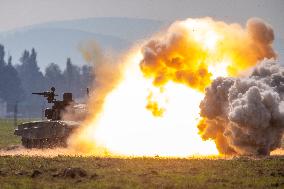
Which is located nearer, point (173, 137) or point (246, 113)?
point (246, 113)

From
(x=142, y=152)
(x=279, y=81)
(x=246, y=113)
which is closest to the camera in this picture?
(x=246, y=113)

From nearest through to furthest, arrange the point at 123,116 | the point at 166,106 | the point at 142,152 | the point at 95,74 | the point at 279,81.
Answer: the point at 279,81 < the point at 142,152 < the point at 166,106 < the point at 123,116 < the point at 95,74

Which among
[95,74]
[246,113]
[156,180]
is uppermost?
[95,74]

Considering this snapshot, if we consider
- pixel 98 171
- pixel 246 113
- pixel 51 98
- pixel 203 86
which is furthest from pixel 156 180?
pixel 51 98

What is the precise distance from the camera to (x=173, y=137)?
4481 centimetres

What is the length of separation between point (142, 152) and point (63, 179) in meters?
16.5

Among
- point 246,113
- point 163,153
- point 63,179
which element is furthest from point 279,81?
point 63,179

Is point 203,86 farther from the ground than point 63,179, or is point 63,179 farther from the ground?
point 203,86

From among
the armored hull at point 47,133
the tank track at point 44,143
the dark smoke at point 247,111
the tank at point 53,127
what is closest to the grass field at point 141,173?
the dark smoke at point 247,111

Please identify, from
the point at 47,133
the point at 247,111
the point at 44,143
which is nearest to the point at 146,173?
the point at 247,111

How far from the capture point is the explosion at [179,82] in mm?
43031

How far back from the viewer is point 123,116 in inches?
1949

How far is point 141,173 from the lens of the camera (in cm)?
2795

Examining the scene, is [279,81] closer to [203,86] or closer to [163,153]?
[203,86]
